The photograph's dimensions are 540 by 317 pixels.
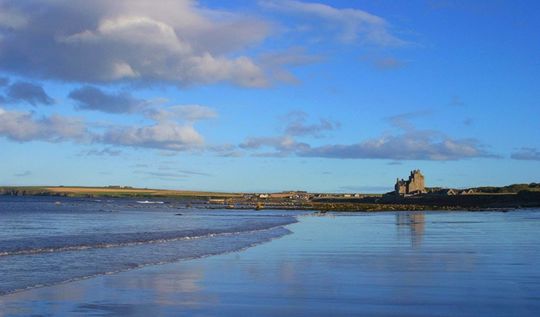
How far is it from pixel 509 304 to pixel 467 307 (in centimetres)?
88

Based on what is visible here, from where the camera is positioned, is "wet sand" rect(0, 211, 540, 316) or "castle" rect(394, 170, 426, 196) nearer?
"wet sand" rect(0, 211, 540, 316)

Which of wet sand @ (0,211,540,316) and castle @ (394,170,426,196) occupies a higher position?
castle @ (394,170,426,196)

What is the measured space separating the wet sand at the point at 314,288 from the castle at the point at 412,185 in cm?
16293

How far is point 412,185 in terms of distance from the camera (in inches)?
7274

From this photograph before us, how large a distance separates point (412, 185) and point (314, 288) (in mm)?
175234

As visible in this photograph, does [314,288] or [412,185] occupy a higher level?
[412,185]

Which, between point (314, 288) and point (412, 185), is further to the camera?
point (412, 185)

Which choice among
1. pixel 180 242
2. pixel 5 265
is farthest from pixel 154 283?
pixel 180 242

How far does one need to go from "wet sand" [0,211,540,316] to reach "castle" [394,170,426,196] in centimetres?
16293

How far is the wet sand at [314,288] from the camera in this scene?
11.8m

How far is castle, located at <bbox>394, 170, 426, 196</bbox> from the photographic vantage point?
183 meters

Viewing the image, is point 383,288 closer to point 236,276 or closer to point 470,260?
point 236,276

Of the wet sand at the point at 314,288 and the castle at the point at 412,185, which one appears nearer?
the wet sand at the point at 314,288

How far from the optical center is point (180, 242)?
3122cm
